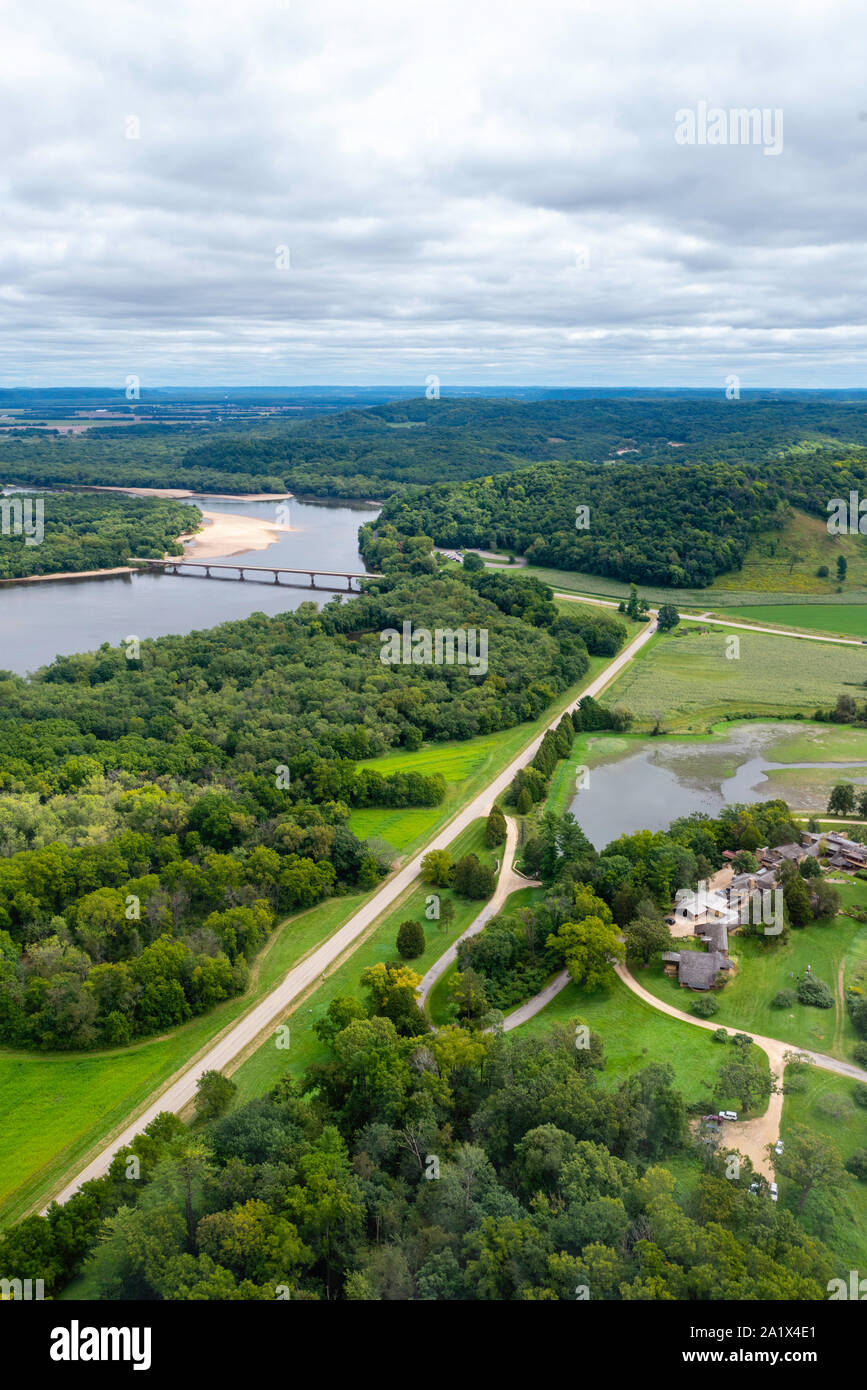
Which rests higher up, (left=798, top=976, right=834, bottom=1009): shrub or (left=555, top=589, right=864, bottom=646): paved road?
(left=555, top=589, right=864, bottom=646): paved road

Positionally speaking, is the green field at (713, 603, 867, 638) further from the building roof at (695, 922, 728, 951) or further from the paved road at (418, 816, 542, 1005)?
the building roof at (695, 922, 728, 951)

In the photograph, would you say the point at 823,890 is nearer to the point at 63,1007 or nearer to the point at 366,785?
the point at 366,785

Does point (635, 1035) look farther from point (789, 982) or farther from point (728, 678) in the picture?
point (728, 678)

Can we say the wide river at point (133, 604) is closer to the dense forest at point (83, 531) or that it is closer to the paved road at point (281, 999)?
the dense forest at point (83, 531)

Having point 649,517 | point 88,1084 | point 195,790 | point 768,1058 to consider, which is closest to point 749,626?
point 649,517

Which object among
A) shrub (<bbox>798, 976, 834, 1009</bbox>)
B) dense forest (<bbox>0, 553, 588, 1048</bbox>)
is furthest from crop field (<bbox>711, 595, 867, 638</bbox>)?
shrub (<bbox>798, 976, 834, 1009</bbox>)

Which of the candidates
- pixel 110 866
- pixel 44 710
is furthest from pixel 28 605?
pixel 110 866

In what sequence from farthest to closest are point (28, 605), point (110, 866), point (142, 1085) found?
point (28, 605), point (110, 866), point (142, 1085)
